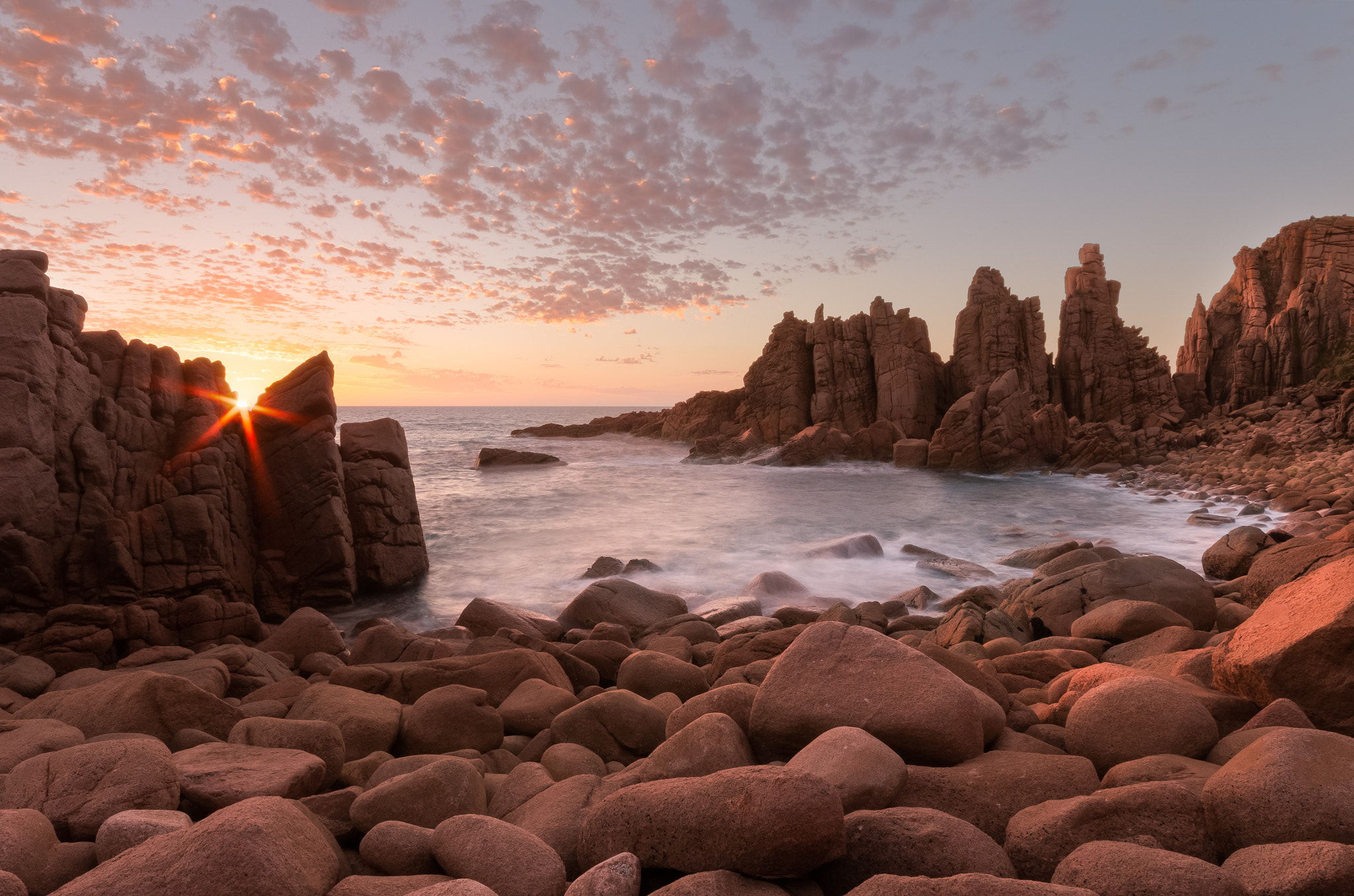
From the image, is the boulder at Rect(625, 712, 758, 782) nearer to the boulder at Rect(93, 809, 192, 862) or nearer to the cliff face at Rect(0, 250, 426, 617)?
the boulder at Rect(93, 809, 192, 862)

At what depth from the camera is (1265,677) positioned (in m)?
3.58

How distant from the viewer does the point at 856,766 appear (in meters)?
2.85

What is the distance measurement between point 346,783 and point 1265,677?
5176 mm

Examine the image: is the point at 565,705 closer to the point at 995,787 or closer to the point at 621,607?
the point at 995,787

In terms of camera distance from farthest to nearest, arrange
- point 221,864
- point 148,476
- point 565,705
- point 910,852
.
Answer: point 148,476 < point 565,705 < point 910,852 < point 221,864

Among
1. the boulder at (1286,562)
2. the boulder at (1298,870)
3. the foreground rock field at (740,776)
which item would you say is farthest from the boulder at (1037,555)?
the boulder at (1298,870)

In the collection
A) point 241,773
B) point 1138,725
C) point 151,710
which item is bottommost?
point 151,710

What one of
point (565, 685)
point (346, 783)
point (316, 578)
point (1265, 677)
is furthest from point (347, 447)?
point (1265, 677)

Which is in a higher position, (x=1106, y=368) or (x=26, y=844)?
(x=1106, y=368)

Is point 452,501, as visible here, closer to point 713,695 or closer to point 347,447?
point 347,447

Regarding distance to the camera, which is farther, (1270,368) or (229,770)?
(1270,368)

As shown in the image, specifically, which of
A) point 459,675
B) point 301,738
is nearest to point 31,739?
point 301,738

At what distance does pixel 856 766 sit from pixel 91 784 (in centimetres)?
357

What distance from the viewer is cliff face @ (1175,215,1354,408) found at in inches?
1549
